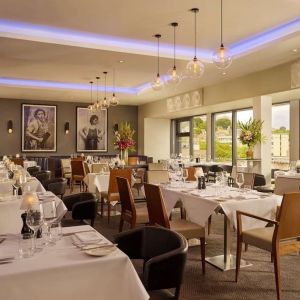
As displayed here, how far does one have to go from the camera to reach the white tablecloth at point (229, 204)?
364 centimetres

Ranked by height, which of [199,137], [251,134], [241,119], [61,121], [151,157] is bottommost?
[151,157]

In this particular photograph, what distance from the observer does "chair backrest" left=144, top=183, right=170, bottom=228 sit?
12.3 feet

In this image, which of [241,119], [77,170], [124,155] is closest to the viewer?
[124,155]

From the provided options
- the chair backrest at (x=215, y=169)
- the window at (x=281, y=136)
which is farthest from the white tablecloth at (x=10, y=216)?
the window at (x=281, y=136)

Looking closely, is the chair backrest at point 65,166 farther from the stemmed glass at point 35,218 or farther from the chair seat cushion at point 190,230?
the stemmed glass at point 35,218

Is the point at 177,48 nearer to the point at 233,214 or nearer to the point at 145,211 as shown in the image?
the point at 145,211

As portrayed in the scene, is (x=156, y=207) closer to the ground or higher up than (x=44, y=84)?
closer to the ground

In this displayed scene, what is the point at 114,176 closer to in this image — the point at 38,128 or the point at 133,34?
the point at 133,34

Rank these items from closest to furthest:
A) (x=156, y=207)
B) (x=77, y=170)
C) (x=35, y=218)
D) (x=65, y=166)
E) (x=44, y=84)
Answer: (x=35, y=218), (x=156, y=207), (x=77, y=170), (x=44, y=84), (x=65, y=166)

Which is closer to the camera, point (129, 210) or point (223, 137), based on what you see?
Result: point (129, 210)

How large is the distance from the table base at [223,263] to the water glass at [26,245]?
2.48 meters

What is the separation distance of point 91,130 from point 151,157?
8.51 ft

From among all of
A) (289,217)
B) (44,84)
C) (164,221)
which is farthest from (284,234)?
(44,84)

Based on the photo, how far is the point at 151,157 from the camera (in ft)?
46.7
